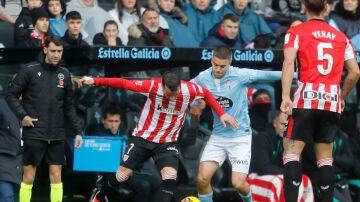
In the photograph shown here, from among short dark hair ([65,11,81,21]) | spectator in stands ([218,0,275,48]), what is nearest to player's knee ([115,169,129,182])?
short dark hair ([65,11,81,21])

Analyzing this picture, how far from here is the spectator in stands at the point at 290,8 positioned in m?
14.5

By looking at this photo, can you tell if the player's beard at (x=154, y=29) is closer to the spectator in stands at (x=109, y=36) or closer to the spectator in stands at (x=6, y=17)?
the spectator in stands at (x=109, y=36)

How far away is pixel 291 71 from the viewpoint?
826 cm

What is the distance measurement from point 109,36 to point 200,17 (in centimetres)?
190

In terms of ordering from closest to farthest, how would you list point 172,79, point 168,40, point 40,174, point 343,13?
1. point 172,79
2. point 40,174
3. point 168,40
4. point 343,13

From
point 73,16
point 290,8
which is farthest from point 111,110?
point 290,8

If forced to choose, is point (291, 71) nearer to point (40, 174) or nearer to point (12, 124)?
point (12, 124)

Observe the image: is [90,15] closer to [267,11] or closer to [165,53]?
[165,53]

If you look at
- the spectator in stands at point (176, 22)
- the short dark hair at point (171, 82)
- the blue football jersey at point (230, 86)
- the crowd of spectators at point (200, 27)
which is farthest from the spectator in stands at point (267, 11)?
the short dark hair at point (171, 82)

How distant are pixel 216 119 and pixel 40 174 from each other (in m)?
2.60

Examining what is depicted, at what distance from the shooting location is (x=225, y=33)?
1280cm

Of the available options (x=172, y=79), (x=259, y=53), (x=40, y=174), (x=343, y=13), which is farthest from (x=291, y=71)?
(x=343, y=13)

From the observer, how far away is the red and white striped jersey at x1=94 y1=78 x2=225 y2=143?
9.98 m

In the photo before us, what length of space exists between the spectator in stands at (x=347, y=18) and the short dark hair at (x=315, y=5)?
5.29 metres
